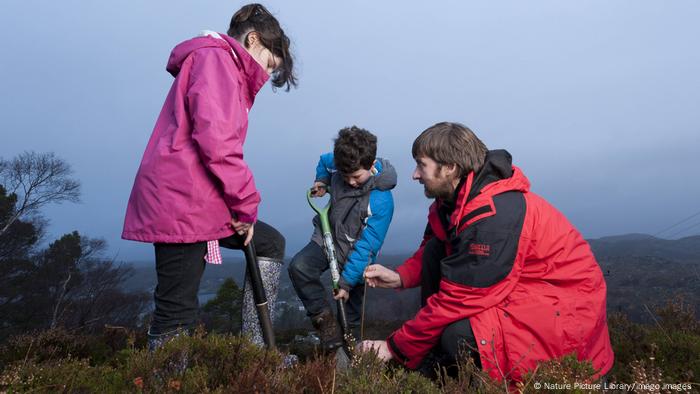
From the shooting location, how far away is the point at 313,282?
4.97 meters

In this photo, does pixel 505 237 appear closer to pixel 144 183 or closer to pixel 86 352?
pixel 144 183

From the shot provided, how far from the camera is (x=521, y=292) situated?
2785mm

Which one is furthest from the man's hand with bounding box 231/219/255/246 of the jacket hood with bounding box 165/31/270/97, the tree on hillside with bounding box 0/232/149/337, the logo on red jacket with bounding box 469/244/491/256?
the tree on hillside with bounding box 0/232/149/337

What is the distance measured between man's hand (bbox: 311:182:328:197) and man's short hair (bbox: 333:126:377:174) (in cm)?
52

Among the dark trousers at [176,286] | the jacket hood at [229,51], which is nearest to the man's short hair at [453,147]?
the jacket hood at [229,51]

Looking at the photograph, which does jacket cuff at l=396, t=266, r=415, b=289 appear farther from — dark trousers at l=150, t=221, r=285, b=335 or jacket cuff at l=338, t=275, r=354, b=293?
dark trousers at l=150, t=221, r=285, b=335

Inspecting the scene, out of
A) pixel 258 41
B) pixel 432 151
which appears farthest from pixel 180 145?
pixel 432 151

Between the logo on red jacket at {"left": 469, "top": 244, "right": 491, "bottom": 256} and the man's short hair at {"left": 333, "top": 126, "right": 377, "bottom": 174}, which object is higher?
the man's short hair at {"left": 333, "top": 126, "right": 377, "bottom": 174}

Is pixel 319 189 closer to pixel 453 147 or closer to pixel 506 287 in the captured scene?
pixel 453 147

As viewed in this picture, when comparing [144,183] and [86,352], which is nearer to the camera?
[144,183]

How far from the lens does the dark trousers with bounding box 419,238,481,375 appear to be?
271 cm

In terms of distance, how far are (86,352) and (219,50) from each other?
5.38 metres

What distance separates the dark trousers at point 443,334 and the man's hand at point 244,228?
1468mm

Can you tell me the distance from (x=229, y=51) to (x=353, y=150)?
6.70ft
